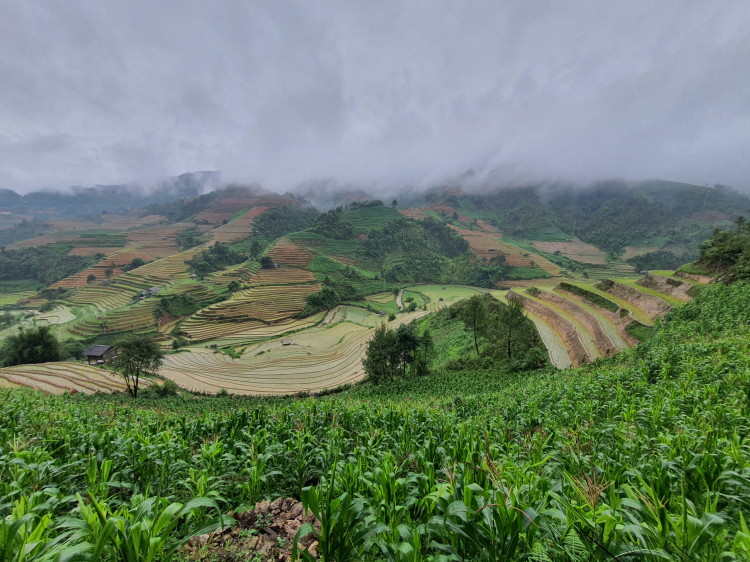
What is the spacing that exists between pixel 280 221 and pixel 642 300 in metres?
123

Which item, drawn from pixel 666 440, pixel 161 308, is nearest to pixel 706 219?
pixel 666 440

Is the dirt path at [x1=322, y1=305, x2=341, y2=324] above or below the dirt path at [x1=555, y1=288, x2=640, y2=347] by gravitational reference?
below

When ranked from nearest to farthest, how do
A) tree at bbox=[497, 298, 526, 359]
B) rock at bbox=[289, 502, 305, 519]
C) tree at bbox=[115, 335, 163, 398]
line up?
rock at bbox=[289, 502, 305, 519]
tree at bbox=[115, 335, 163, 398]
tree at bbox=[497, 298, 526, 359]

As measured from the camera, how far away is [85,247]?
9212 centimetres

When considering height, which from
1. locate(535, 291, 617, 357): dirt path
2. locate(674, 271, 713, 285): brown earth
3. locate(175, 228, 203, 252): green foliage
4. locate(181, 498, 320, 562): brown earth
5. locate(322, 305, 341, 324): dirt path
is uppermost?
locate(175, 228, 203, 252): green foliage

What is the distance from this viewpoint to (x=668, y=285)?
75.2 feet

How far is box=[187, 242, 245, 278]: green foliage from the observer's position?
2781 inches

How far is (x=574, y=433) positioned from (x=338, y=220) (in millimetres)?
100236

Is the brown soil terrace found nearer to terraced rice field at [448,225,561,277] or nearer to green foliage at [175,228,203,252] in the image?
terraced rice field at [448,225,561,277]

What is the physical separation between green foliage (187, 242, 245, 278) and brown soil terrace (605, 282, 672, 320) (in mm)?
75805

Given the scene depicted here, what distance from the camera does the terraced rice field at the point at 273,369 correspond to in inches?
1090

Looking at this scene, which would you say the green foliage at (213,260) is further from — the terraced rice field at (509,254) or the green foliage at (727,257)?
the green foliage at (727,257)

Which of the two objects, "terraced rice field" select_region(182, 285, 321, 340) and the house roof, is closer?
the house roof

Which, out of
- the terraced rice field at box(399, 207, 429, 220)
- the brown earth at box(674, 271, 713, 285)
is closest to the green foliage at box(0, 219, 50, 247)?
the terraced rice field at box(399, 207, 429, 220)
